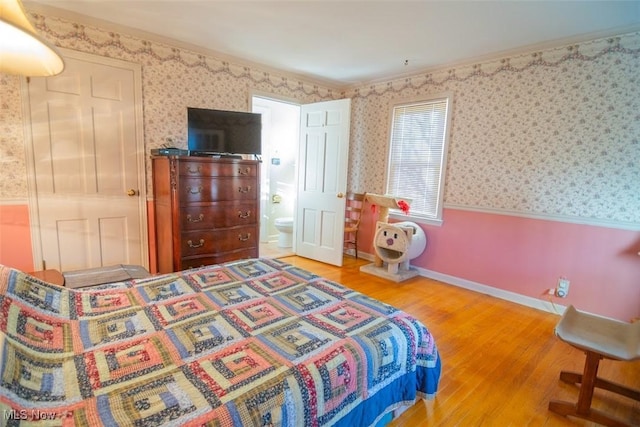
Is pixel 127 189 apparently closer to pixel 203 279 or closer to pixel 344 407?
pixel 203 279

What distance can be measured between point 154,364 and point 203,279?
2.60 ft

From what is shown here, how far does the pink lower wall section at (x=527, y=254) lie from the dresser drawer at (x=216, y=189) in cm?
69

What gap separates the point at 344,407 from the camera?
1170 millimetres

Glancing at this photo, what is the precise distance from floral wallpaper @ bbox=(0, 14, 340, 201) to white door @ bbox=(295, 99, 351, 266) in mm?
512

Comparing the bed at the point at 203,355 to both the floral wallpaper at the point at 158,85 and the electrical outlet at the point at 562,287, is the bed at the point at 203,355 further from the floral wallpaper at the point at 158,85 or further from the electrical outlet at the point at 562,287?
the electrical outlet at the point at 562,287

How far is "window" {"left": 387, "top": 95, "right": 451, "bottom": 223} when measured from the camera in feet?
12.0

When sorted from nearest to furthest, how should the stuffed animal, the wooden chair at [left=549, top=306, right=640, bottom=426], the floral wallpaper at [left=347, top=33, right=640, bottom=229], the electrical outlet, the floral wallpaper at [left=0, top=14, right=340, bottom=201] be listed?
the wooden chair at [left=549, top=306, right=640, bottom=426], the floral wallpaper at [left=0, top=14, right=340, bottom=201], the floral wallpaper at [left=347, top=33, right=640, bottom=229], the electrical outlet, the stuffed animal

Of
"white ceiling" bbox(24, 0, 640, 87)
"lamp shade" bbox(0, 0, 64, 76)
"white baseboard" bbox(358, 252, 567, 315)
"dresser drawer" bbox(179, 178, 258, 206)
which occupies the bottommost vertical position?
"white baseboard" bbox(358, 252, 567, 315)

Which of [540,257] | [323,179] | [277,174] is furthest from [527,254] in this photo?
[277,174]

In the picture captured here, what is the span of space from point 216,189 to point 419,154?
7.99 feet

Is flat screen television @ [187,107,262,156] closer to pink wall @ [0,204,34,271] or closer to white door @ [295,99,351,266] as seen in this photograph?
white door @ [295,99,351,266]

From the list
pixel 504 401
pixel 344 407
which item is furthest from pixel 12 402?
pixel 504 401

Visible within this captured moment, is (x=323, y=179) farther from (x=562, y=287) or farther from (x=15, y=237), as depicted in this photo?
(x=15, y=237)

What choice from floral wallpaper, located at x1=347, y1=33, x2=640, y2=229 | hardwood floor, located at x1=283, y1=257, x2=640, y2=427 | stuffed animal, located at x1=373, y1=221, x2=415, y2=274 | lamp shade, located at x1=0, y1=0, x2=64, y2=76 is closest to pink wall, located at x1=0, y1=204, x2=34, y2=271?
→ lamp shade, located at x1=0, y1=0, x2=64, y2=76
